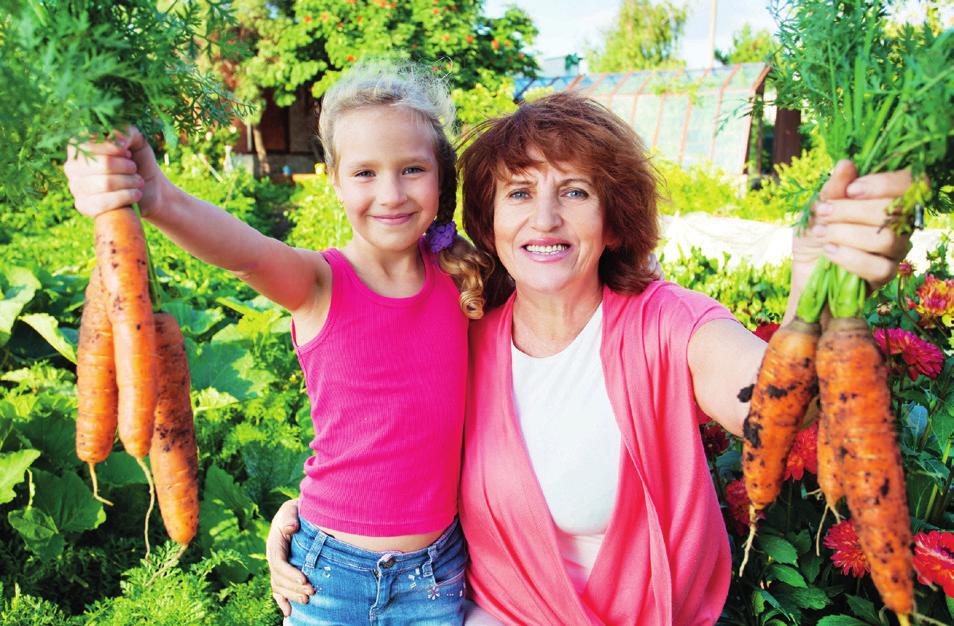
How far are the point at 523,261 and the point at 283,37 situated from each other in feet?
44.9

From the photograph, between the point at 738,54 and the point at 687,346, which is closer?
the point at 687,346

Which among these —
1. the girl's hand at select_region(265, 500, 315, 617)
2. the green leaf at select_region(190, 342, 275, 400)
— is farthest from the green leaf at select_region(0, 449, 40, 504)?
the girl's hand at select_region(265, 500, 315, 617)

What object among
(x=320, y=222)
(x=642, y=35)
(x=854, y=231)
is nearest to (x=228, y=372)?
(x=854, y=231)

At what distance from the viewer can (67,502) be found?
9.84 feet

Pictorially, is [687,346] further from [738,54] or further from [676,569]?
[738,54]

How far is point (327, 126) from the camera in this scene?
2023 mm

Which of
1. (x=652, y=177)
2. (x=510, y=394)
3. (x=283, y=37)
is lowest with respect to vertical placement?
(x=510, y=394)

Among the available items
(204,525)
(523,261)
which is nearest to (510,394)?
(523,261)

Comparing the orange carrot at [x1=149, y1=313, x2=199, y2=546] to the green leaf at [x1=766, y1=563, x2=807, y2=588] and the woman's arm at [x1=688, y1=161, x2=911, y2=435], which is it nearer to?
the woman's arm at [x1=688, y1=161, x2=911, y2=435]

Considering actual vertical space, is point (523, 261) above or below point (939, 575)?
above

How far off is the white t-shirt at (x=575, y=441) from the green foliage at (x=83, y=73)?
1.13m

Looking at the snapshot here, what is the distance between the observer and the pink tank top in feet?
6.14

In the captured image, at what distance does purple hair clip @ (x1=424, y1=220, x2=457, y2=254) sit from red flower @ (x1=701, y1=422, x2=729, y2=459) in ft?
3.36

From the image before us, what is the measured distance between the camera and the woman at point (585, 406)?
5.98 feet
